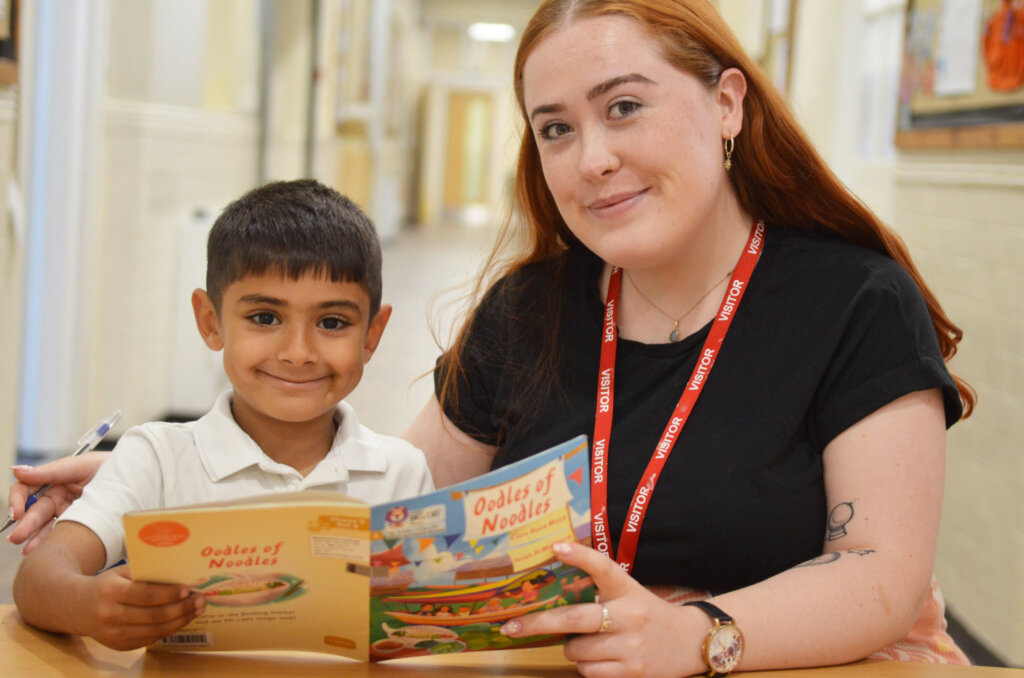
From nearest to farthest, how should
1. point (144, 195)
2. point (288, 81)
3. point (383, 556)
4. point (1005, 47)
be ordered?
point (383, 556), point (1005, 47), point (144, 195), point (288, 81)

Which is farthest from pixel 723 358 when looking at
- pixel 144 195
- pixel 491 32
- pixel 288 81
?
pixel 491 32

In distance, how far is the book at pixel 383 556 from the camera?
3.38ft

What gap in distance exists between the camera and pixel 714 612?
1.23m

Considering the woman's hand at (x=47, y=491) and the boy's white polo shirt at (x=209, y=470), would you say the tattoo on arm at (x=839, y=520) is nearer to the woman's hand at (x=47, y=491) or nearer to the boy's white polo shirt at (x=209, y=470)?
the boy's white polo shirt at (x=209, y=470)

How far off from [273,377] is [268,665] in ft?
1.27

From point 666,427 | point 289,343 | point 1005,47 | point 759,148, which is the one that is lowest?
point 666,427

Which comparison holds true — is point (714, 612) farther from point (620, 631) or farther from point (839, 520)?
point (839, 520)

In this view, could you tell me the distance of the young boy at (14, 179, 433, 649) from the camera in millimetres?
1401

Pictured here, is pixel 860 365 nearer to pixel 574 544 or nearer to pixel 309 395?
pixel 574 544

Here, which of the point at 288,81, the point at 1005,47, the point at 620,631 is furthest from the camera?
the point at 288,81

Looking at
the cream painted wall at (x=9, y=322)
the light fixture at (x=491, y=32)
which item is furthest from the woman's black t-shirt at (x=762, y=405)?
the light fixture at (x=491, y=32)

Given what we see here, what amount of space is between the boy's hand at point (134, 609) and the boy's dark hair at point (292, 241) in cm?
46

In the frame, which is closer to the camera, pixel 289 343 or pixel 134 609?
pixel 134 609

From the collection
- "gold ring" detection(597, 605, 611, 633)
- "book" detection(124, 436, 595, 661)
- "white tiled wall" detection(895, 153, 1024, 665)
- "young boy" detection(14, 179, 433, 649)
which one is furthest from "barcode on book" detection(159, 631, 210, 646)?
"white tiled wall" detection(895, 153, 1024, 665)
